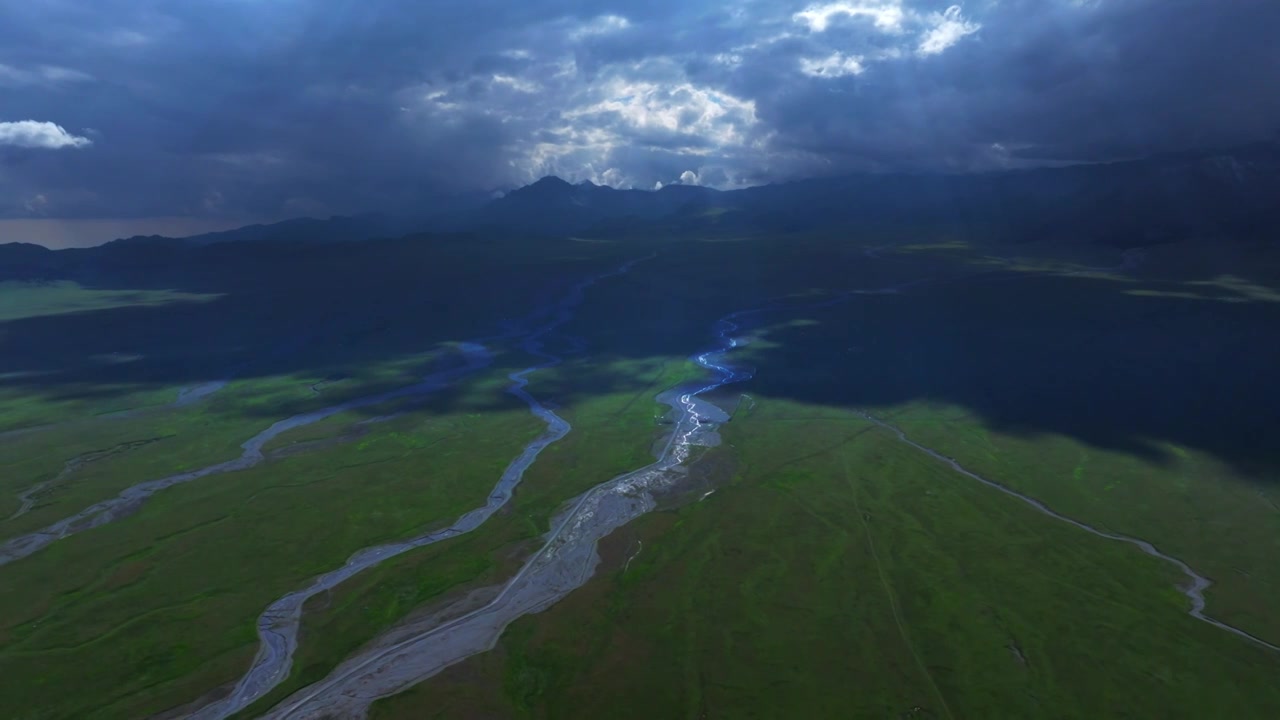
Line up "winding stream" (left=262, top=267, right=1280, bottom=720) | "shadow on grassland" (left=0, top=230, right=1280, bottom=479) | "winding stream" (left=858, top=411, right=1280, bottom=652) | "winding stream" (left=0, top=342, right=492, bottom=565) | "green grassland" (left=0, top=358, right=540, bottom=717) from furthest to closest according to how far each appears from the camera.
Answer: "shadow on grassland" (left=0, top=230, right=1280, bottom=479) → "winding stream" (left=0, top=342, right=492, bottom=565) → "winding stream" (left=858, top=411, right=1280, bottom=652) → "green grassland" (left=0, top=358, right=540, bottom=717) → "winding stream" (left=262, top=267, right=1280, bottom=720)

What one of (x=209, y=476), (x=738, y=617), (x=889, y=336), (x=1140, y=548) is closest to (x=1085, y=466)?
(x=1140, y=548)

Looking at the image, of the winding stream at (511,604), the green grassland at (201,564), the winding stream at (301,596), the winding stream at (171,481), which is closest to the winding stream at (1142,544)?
the winding stream at (511,604)

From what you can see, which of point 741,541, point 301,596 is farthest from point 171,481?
point 741,541

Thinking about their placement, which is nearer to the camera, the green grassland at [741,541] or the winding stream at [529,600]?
the winding stream at [529,600]

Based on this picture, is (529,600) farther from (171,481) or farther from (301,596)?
(171,481)

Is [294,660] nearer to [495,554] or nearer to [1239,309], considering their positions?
[495,554]

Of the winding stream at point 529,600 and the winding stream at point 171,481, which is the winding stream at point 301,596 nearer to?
the winding stream at point 529,600

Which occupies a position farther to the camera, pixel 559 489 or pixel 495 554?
pixel 559 489

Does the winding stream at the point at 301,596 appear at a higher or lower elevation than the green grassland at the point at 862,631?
higher

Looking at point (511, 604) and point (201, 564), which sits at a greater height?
point (201, 564)

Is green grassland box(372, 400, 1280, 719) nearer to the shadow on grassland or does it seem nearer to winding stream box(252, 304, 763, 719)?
winding stream box(252, 304, 763, 719)

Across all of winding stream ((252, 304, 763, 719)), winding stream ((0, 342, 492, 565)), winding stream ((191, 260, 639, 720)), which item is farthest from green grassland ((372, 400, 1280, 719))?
winding stream ((0, 342, 492, 565))
